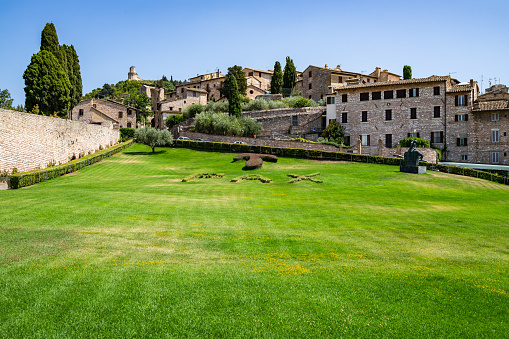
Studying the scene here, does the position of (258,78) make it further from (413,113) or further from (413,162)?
(413,162)

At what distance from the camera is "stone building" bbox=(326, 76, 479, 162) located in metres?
60.0

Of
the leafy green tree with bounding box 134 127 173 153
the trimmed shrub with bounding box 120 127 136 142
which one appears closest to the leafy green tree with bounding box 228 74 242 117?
the leafy green tree with bounding box 134 127 173 153

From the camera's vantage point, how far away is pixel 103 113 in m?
85.9

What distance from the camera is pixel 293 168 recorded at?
154 feet

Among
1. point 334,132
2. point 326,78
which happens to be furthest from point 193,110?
point 334,132

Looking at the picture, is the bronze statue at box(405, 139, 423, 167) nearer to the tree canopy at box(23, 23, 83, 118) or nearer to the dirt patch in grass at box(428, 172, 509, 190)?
the dirt patch in grass at box(428, 172, 509, 190)

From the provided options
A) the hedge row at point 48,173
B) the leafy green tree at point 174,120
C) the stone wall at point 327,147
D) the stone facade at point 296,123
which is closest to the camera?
the hedge row at point 48,173

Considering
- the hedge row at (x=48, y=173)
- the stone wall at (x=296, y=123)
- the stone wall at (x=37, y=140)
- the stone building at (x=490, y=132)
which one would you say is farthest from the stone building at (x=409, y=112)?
the stone wall at (x=37, y=140)

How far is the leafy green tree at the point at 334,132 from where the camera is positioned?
68.3 meters

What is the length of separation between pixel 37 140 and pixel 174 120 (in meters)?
53.0

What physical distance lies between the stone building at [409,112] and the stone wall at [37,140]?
43.1 metres

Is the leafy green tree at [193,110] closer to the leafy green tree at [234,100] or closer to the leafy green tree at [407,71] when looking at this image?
the leafy green tree at [234,100]

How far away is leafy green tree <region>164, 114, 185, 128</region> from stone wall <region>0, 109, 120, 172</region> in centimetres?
3627

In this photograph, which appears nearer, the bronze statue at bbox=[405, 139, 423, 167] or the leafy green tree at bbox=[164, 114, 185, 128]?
the bronze statue at bbox=[405, 139, 423, 167]
